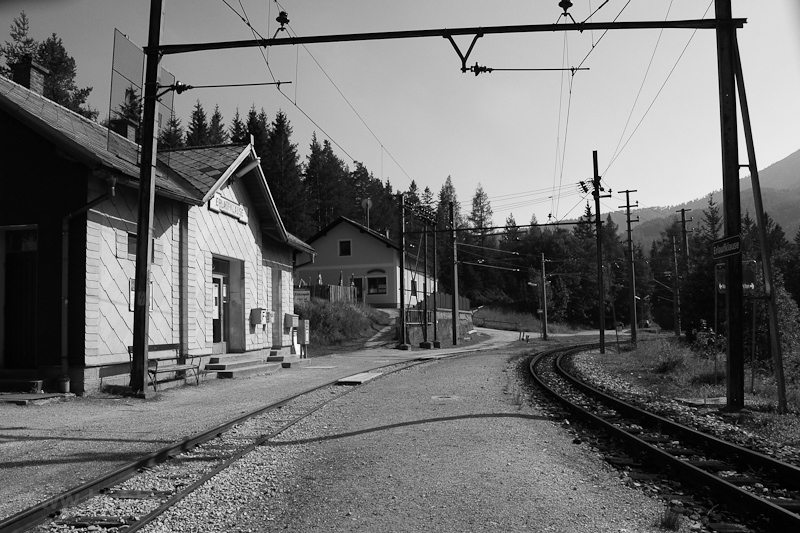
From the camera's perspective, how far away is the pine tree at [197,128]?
211 feet

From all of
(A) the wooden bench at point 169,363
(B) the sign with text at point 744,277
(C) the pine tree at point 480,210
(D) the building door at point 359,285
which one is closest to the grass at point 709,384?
(B) the sign with text at point 744,277

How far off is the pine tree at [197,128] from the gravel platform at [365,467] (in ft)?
Answer: 184

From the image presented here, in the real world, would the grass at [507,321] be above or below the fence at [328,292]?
below

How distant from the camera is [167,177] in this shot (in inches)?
670

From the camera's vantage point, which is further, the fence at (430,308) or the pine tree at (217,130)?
the pine tree at (217,130)

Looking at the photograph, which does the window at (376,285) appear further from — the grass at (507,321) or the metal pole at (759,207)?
the metal pole at (759,207)

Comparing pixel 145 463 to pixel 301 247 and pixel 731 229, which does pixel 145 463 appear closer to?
pixel 731 229

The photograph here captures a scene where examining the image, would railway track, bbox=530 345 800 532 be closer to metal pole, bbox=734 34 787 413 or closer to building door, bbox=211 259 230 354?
metal pole, bbox=734 34 787 413

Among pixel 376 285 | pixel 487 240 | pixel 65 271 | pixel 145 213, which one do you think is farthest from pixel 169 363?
pixel 487 240

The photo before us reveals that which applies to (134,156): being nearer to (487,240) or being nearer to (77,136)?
(77,136)

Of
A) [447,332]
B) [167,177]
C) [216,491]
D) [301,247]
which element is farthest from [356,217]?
[216,491]

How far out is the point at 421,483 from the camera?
6.21m

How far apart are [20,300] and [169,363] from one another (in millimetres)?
3532

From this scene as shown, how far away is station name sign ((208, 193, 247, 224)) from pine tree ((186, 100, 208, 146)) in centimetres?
4684
